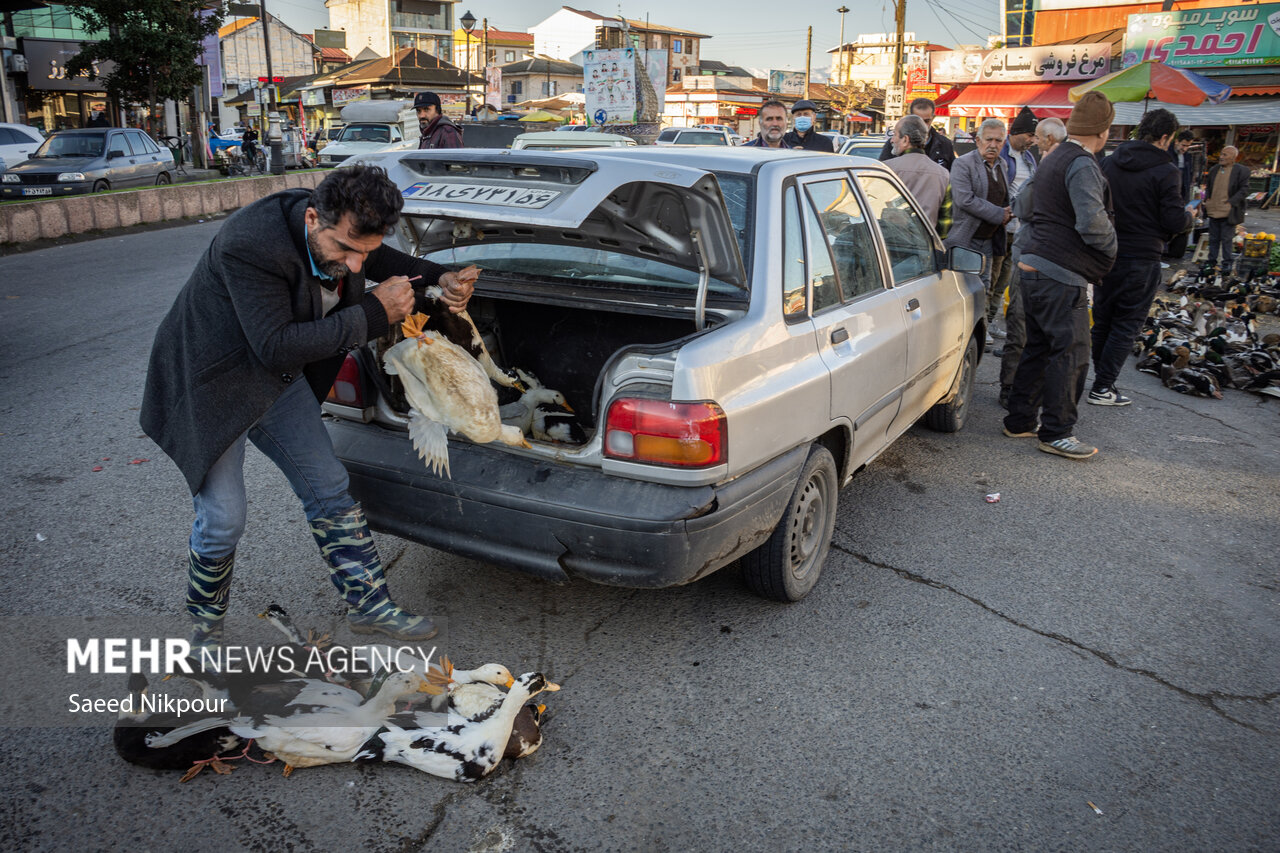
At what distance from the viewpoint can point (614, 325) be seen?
12.4ft

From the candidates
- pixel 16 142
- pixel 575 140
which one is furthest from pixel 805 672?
pixel 16 142

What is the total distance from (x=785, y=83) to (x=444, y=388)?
254 ft

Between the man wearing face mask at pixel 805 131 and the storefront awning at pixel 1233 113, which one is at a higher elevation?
the storefront awning at pixel 1233 113

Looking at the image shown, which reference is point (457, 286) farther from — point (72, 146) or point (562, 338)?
point (72, 146)

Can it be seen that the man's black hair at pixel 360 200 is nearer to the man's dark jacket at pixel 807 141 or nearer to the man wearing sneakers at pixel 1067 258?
the man wearing sneakers at pixel 1067 258

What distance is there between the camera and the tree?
23.3 metres

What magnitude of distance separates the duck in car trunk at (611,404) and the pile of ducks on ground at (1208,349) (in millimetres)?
5035

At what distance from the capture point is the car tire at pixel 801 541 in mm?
3309

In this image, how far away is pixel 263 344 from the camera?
253cm

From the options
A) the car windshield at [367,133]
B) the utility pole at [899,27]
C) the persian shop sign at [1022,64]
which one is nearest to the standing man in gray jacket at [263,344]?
the car windshield at [367,133]

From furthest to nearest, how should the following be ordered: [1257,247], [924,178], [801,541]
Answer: [1257,247] < [924,178] < [801,541]

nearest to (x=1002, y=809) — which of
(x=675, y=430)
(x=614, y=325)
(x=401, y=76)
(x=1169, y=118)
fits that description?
(x=675, y=430)

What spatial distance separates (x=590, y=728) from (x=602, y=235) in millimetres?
1750

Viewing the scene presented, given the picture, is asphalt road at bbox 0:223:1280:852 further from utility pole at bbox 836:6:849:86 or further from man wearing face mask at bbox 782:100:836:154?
utility pole at bbox 836:6:849:86
